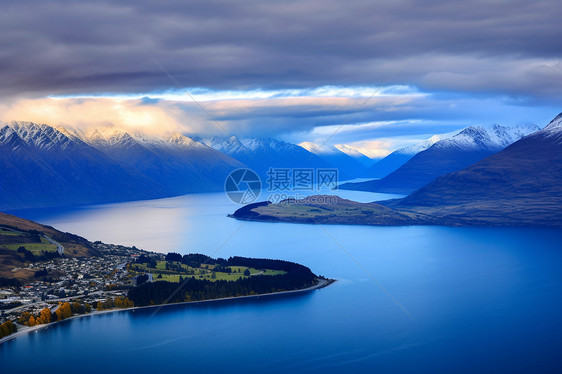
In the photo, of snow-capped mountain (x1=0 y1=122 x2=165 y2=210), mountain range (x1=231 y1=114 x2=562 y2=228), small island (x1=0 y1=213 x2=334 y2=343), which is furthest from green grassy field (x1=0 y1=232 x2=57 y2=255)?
snow-capped mountain (x1=0 y1=122 x2=165 y2=210)

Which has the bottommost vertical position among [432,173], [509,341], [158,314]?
[509,341]

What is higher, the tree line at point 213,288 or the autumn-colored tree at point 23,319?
the tree line at point 213,288

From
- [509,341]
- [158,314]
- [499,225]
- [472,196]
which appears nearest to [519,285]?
[509,341]

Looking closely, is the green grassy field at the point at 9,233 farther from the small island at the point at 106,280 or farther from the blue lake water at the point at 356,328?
the blue lake water at the point at 356,328

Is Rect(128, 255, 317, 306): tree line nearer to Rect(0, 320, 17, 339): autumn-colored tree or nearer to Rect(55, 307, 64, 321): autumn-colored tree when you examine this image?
Rect(55, 307, 64, 321): autumn-colored tree

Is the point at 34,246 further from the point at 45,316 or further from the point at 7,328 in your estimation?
the point at 7,328

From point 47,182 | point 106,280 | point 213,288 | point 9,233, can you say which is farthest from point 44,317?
point 47,182

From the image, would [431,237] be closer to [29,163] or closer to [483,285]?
[483,285]

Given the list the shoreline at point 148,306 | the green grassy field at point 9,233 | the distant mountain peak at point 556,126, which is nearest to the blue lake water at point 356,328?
the shoreline at point 148,306
